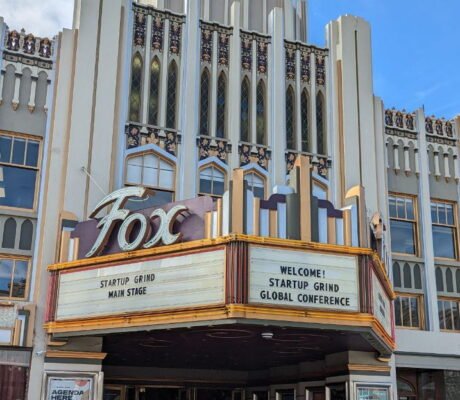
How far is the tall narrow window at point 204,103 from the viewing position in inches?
891

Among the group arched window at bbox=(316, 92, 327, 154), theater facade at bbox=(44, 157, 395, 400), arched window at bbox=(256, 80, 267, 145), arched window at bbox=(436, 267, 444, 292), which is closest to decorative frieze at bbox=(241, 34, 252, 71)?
arched window at bbox=(256, 80, 267, 145)

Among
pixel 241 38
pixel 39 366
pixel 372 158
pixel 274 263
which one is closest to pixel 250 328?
pixel 274 263

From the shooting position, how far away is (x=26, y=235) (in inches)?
791

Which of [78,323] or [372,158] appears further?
[372,158]

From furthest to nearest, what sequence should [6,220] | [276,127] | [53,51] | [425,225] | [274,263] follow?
1. [425,225]
2. [276,127]
3. [53,51]
4. [6,220]
5. [274,263]

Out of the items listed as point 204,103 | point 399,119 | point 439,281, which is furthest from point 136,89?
point 439,281

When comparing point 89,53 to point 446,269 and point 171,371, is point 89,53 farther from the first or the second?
point 446,269

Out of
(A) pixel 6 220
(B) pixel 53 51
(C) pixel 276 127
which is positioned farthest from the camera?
(C) pixel 276 127

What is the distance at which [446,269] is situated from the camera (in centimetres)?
2512

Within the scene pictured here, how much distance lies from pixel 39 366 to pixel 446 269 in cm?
1461

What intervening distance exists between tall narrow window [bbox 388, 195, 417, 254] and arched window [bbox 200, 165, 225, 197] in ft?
21.7

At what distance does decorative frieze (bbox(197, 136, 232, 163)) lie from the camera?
72.9 feet

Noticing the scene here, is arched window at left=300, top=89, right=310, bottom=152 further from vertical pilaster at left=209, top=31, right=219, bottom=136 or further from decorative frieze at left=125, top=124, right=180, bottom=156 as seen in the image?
decorative frieze at left=125, top=124, right=180, bottom=156

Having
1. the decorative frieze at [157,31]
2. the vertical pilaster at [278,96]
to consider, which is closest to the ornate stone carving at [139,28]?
the decorative frieze at [157,31]
